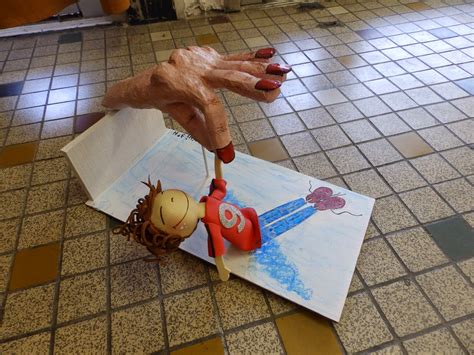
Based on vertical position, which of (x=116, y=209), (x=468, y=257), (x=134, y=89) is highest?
(x=134, y=89)

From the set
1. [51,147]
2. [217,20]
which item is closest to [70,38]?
[217,20]

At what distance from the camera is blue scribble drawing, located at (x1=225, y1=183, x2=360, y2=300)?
2.67ft

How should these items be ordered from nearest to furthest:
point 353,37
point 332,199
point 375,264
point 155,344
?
point 155,344
point 375,264
point 332,199
point 353,37

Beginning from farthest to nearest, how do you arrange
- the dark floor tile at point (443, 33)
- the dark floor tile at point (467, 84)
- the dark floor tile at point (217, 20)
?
the dark floor tile at point (217, 20) → the dark floor tile at point (443, 33) → the dark floor tile at point (467, 84)

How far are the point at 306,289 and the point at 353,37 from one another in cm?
151

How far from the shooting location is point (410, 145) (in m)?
1.19

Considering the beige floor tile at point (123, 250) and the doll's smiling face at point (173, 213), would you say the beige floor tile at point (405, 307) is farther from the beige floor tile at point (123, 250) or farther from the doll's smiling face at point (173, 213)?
the beige floor tile at point (123, 250)

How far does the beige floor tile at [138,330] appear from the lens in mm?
735

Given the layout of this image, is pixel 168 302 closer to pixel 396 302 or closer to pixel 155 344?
pixel 155 344

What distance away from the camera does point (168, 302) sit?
80 cm

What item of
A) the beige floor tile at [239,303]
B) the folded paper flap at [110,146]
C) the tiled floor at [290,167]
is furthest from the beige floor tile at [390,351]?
the folded paper flap at [110,146]

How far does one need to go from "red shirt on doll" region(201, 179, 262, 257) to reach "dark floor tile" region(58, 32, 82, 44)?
1591mm

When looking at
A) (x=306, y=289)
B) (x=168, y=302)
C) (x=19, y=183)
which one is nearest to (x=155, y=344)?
(x=168, y=302)

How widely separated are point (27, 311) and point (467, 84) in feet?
5.85
